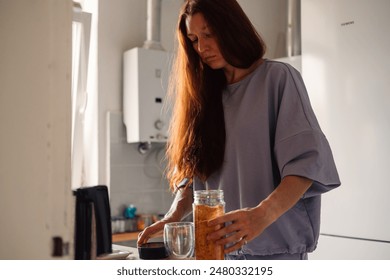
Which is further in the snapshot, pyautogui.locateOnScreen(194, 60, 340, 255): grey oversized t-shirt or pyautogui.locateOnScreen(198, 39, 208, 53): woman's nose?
pyautogui.locateOnScreen(198, 39, 208, 53): woman's nose

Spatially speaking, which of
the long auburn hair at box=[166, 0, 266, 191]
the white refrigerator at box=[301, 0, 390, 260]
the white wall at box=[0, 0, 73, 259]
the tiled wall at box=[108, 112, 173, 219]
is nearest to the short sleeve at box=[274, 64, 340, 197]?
the long auburn hair at box=[166, 0, 266, 191]

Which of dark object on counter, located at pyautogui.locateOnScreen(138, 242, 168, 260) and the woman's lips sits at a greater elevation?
the woman's lips

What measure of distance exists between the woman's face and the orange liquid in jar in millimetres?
478

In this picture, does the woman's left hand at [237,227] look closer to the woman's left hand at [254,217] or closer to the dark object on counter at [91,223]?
the woman's left hand at [254,217]

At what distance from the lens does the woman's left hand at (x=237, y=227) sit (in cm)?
83

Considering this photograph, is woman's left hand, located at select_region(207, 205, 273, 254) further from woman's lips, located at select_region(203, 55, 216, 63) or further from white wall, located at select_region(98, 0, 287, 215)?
white wall, located at select_region(98, 0, 287, 215)

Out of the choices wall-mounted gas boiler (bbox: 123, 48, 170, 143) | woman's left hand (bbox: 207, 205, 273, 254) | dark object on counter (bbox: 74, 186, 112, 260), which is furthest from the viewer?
wall-mounted gas boiler (bbox: 123, 48, 170, 143)

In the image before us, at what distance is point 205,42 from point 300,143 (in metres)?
0.36

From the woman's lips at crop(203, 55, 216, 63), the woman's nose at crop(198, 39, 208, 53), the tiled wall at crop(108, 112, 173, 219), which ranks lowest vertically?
the tiled wall at crop(108, 112, 173, 219)

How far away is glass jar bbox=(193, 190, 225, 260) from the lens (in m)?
0.84

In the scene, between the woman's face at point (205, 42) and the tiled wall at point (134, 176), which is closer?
the woman's face at point (205, 42)

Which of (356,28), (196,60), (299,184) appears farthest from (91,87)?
(299,184)

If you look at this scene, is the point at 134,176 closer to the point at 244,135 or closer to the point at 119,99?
the point at 119,99

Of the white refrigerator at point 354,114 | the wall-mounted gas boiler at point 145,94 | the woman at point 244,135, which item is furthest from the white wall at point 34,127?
the wall-mounted gas boiler at point 145,94
